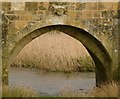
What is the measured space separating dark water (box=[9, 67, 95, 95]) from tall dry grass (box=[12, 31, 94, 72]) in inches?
25.2

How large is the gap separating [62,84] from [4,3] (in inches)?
204

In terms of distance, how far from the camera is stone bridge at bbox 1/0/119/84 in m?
10.1

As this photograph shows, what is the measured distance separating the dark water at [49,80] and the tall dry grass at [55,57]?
0.64 metres

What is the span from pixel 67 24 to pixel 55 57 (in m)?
8.10

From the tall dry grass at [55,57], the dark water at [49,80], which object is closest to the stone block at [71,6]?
the dark water at [49,80]

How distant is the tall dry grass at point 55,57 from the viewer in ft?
57.9

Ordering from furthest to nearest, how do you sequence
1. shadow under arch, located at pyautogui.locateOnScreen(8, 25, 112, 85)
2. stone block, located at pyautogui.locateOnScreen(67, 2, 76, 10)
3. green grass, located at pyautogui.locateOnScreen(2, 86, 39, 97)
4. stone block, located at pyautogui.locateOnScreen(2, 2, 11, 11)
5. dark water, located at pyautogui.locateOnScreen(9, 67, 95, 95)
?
dark water, located at pyautogui.locateOnScreen(9, 67, 95, 95)
shadow under arch, located at pyautogui.locateOnScreen(8, 25, 112, 85)
stone block, located at pyautogui.locateOnScreen(67, 2, 76, 10)
stone block, located at pyautogui.locateOnScreen(2, 2, 11, 11)
green grass, located at pyautogui.locateOnScreen(2, 86, 39, 97)

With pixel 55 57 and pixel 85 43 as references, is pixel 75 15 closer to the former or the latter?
pixel 85 43

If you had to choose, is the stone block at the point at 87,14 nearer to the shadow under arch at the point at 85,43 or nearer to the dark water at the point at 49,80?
the shadow under arch at the point at 85,43

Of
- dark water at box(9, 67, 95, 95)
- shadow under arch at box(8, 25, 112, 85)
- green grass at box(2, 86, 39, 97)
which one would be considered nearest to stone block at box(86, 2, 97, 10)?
shadow under arch at box(8, 25, 112, 85)

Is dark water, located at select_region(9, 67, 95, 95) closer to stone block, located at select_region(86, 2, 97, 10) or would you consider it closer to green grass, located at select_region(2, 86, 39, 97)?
green grass, located at select_region(2, 86, 39, 97)

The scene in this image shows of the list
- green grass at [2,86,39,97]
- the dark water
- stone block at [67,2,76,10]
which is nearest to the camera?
green grass at [2,86,39,97]

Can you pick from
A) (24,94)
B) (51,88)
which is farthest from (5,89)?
(51,88)

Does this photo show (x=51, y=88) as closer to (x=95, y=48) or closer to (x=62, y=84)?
(x=62, y=84)
